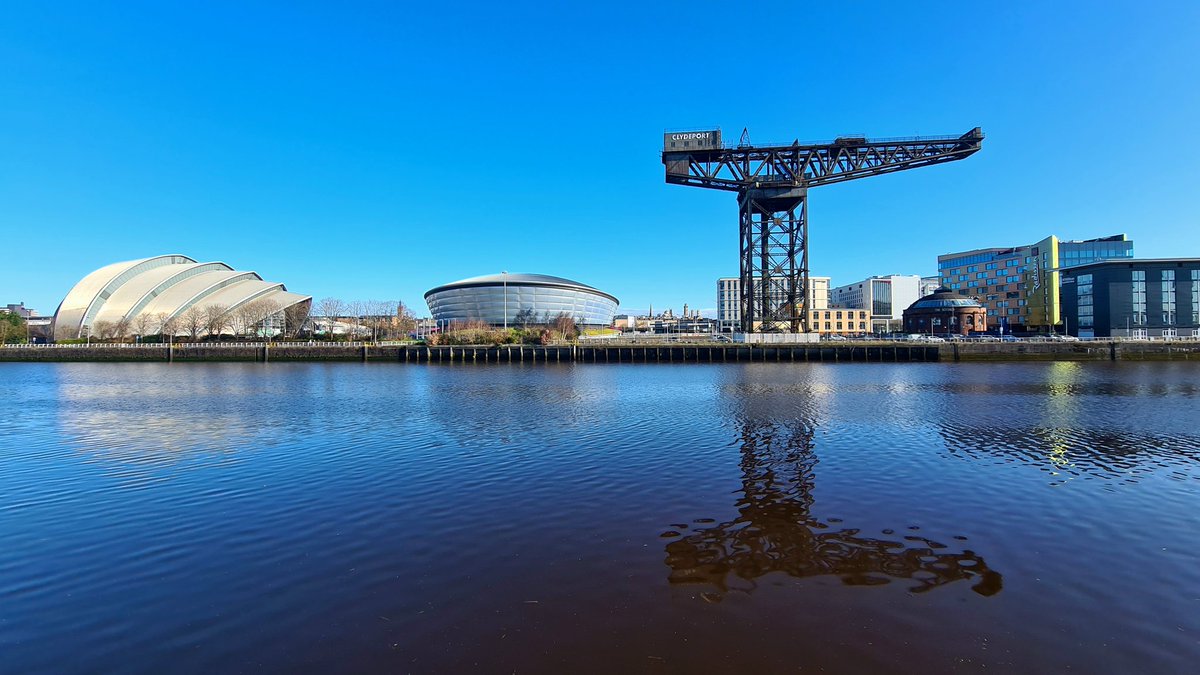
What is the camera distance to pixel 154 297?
7975cm

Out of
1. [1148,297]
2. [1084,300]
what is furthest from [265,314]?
[1148,297]

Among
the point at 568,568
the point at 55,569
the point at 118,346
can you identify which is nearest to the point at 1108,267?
the point at 568,568

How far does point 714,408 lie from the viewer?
20.7 m

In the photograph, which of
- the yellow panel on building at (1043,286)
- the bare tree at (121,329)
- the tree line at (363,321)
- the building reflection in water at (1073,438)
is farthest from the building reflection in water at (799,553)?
the yellow panel on building at (1043,286)

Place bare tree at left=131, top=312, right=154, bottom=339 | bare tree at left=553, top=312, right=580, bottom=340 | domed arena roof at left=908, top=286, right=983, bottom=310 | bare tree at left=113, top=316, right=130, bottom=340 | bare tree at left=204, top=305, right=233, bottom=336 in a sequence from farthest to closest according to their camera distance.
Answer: domed arena roof at left=908, top=286, right=983, bottom=310 → bare tree at left=131, top=312, right=154, bottom=339 → bare tree at left=204, top=305, right=233, bottom=336 → bare tree at left=113, top=316, right=130, bottom=340 → bare tree at left=553, top=312, right=580, bottom=340

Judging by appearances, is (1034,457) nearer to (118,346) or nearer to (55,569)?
(55,569)

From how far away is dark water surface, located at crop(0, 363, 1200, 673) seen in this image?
479cm

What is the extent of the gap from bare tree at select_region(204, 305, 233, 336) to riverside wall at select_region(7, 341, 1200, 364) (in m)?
9.76

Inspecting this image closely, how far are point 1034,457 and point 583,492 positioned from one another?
10.3m

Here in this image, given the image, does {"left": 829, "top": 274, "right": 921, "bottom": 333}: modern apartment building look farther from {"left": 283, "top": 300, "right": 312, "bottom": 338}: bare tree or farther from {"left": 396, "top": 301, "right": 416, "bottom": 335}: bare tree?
{"left": 283, "top": 300, "right": 312, "bottom": 338}: bare tree

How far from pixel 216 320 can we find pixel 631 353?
5724 cm

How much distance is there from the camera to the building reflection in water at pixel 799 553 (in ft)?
20.2

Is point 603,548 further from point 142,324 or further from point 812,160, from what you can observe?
point 142,324

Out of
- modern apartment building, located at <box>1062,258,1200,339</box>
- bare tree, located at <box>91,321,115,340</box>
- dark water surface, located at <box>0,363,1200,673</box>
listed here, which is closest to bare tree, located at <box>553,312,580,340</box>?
dark water surface, located at <box>0,363,1200,673</box>
